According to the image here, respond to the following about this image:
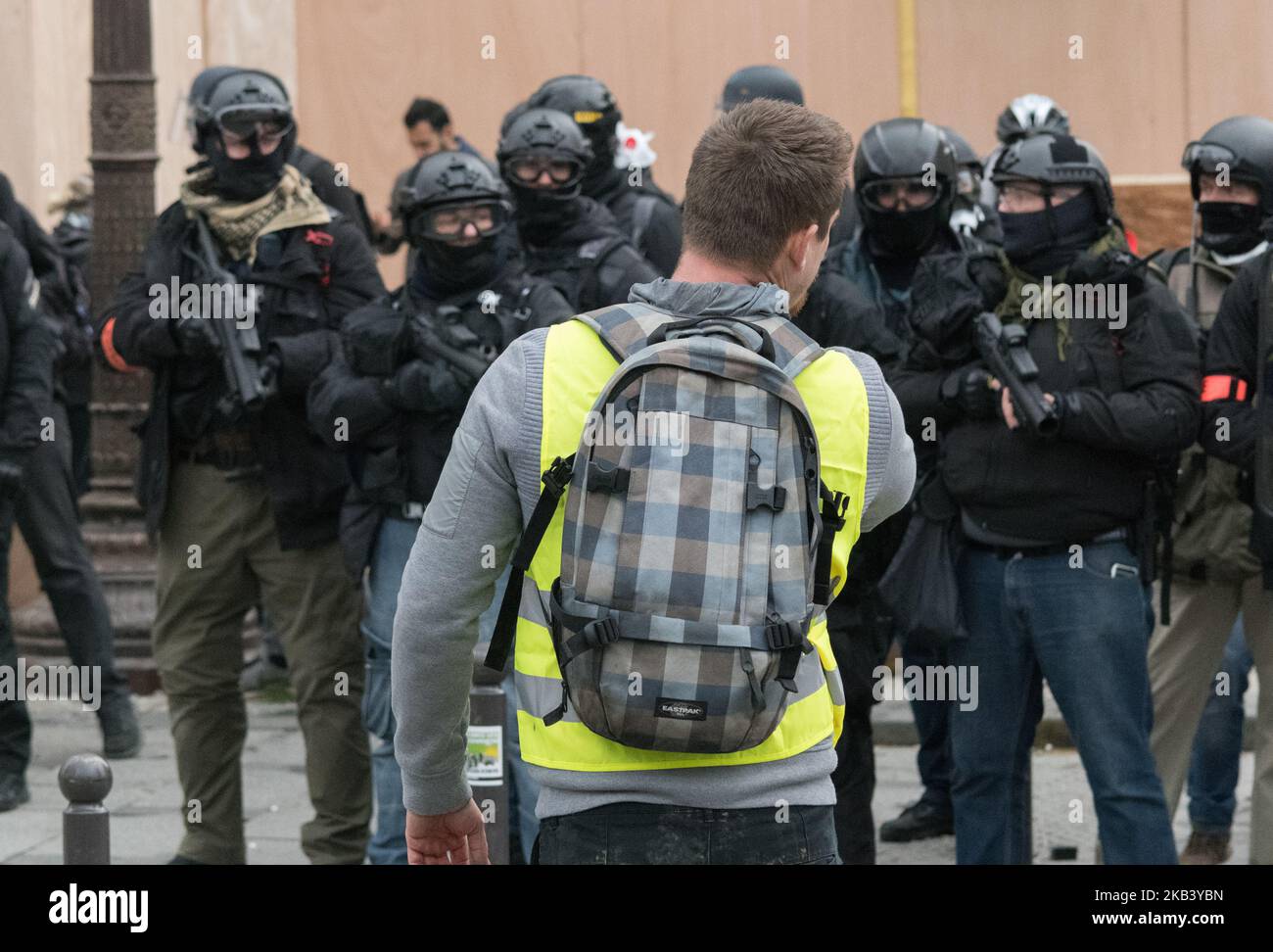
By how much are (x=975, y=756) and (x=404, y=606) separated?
273 centimetres

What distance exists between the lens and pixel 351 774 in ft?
20.1

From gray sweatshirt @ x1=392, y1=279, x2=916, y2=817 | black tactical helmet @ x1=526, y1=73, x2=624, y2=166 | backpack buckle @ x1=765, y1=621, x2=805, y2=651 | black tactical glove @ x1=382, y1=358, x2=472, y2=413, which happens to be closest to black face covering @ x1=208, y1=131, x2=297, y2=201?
black tactical glove @ x1=382, y1=358, x2=472, y2=413

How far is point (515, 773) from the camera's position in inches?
231

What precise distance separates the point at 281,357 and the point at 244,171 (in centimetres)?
68

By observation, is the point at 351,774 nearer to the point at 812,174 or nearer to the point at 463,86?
the point at 812,174

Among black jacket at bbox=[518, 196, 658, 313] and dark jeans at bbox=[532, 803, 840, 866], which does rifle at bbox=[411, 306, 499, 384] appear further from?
dark jeans at bbox=[532, 803, 840, 866]

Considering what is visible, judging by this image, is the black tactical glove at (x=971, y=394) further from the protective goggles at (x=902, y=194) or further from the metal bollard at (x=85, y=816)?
the metal bollard at (x=85, y=816)

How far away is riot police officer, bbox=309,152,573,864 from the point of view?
5672 mm

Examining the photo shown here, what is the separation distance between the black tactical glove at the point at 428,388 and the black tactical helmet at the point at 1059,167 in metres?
1.54

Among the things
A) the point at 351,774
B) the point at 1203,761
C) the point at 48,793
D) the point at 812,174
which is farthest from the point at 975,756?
the point at 48,793

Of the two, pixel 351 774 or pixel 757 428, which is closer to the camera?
pixel 757 428

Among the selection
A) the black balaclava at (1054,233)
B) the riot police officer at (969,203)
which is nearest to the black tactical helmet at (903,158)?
the riot police officer at (969,203)

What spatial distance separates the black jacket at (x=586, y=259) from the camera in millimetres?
6000

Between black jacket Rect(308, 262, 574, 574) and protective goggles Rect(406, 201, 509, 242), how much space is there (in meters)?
0.17
